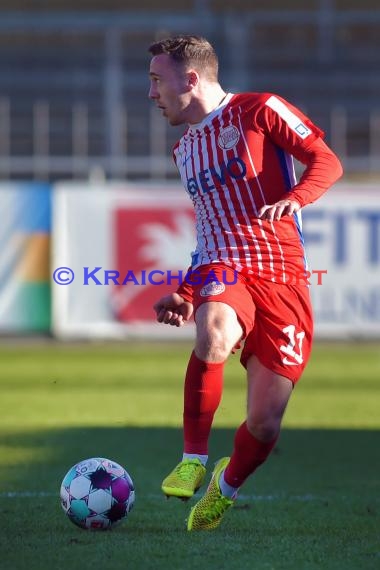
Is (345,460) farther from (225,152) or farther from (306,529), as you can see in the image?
(225,152)

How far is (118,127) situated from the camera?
61.3 feet

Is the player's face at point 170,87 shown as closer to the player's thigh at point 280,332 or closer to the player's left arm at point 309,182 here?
the player's left arm at point 309,182

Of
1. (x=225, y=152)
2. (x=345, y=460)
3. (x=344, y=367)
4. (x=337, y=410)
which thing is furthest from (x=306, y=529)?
(x=344, y=367)

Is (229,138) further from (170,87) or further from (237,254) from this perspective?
(237,254)

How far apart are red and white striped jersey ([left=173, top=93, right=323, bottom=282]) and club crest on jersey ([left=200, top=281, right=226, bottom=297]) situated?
0.15 m

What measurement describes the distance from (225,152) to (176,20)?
51.9 feet

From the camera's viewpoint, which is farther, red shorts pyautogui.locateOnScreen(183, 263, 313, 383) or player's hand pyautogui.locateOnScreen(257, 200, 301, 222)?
red shorts pyautogui.locateOnScreen(183, 263, 313, 383)

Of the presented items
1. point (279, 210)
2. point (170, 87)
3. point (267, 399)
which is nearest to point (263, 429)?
point (267, 399)

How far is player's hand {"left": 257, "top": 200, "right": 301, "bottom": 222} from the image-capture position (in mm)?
4605

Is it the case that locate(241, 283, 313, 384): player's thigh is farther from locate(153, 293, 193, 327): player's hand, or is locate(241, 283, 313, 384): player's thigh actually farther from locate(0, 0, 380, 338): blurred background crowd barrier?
locate(0, 0, 380, 338): blurred background crowd barrier

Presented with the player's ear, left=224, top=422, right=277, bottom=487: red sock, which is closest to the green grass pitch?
left=224, top=422, right=277, bottom=487: red sock

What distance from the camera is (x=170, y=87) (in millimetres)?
5055

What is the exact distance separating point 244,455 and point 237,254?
0.81m

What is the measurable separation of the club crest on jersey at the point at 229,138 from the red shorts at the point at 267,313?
1.66ft
